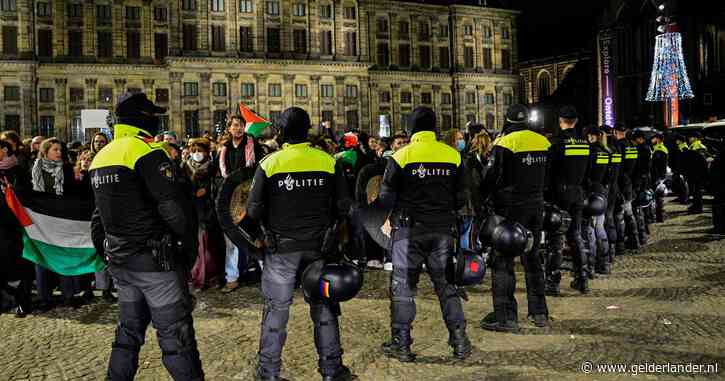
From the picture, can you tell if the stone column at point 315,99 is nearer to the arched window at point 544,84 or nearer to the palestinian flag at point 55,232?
the arched window at point 544,84

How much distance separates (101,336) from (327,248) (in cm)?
329

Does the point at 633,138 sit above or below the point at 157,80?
below

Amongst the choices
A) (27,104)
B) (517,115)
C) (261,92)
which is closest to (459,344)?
(517,115)

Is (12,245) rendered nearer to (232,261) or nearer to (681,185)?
(232,261)

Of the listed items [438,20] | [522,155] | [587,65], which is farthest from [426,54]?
[522,155]

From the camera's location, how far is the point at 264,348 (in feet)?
17.3

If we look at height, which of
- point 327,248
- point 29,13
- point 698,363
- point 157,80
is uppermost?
point 29,13

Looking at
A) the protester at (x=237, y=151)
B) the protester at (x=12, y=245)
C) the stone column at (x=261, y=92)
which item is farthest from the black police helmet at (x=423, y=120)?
the stone column at (x=261, y=92)

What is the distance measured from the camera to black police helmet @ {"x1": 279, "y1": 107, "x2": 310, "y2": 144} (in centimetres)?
534

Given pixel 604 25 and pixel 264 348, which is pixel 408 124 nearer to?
pixel 264 348

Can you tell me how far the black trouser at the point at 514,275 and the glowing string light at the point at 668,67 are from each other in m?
30.0

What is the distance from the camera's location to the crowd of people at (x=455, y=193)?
242 inches

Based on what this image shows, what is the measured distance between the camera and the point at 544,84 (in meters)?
70.4

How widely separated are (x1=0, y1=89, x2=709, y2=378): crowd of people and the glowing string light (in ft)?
Answer: 78.6
